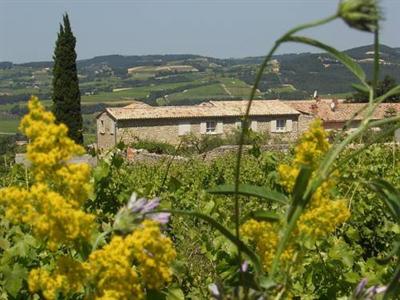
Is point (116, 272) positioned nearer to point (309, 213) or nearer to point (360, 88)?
point (309, 213)

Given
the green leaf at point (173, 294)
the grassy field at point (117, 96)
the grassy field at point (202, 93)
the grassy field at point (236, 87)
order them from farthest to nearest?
the grassy field at point (117, 96) → the grassy field at point (202, 93) → the grassy field at point (236, 87) → the green leaf at point (173, 294)

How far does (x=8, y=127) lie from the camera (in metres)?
100

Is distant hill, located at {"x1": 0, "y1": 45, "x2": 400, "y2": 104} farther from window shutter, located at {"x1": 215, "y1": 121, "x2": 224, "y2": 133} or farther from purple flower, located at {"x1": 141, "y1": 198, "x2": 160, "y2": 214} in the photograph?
purple flower, located at {"x1": 141, "y1": 198, "x2": 160, "y2": 214}

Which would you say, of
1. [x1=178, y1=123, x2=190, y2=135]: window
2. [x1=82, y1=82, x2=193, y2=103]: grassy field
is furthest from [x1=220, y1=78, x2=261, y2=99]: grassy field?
[x1=178, y1=123, x2=190, y2=135]: window

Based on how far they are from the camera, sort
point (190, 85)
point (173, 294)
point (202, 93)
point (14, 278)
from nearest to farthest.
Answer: point (173, 294) < point (14, 278) < point (202, 93) < point (190, 85)

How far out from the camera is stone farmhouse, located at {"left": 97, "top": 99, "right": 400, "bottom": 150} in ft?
153

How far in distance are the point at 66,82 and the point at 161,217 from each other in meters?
40.4

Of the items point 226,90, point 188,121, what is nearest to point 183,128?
point 188,121

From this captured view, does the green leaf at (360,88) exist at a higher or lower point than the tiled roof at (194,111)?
higher

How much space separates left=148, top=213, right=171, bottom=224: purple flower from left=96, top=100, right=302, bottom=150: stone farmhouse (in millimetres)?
44330

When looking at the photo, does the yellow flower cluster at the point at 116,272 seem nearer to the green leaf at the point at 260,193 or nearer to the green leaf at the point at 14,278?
the green leaf at the point at 260,193

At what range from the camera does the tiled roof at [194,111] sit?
154 ft

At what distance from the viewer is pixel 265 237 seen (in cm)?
131

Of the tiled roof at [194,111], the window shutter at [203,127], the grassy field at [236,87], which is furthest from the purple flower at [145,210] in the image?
the grassy field at [236,87]
